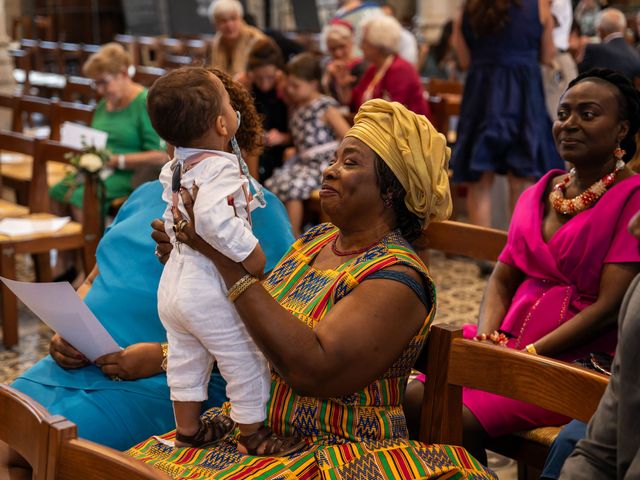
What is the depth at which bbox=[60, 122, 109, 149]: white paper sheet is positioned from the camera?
5.03 meters

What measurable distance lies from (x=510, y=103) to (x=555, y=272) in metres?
2.84

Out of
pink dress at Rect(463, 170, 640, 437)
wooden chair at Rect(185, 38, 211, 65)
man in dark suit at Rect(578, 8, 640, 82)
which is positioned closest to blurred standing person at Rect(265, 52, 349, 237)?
man in dark suit at Rect(578, 8, 640, 82)

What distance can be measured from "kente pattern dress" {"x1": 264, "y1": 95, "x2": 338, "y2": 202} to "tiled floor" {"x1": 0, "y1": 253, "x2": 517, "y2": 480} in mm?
922

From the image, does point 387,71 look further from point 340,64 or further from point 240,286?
point 240,286

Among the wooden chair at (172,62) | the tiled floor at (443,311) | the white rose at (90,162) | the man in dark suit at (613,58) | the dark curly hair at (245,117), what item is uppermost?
the dark curly hair at (245,117)

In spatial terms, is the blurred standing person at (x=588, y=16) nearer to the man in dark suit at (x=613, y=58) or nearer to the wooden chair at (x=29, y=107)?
the man in dark suit at (x=613, y=58)

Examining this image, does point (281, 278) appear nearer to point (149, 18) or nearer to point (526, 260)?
point (526, 260)

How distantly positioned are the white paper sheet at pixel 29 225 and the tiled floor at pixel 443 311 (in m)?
0.50

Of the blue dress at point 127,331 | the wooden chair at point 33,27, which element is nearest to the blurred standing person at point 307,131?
the blue dress at point 127,331

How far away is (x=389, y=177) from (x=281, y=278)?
34cm

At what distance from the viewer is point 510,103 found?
5297mm

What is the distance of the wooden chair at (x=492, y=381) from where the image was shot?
1.82 meters

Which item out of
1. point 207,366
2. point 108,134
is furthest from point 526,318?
point 108,134

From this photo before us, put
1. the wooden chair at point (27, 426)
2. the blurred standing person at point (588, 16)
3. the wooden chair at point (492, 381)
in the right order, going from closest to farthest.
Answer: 1. the wooden chair at point (27, 426)
2. the wooden chair at point (492, 381)
3. the blurred standing person at point (588, 16)
